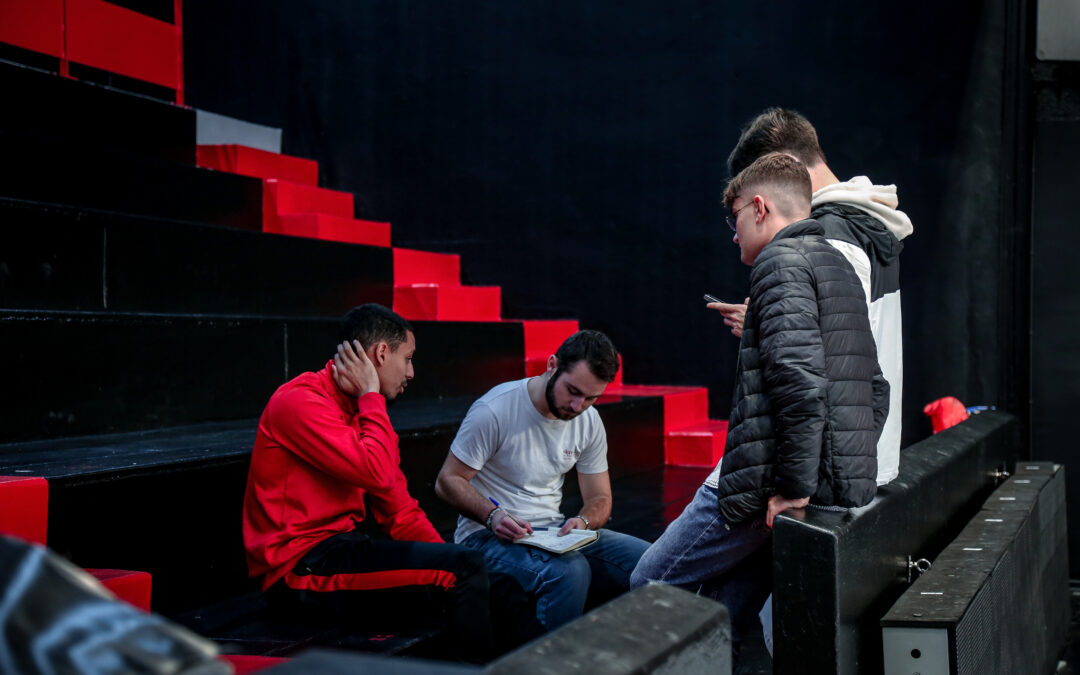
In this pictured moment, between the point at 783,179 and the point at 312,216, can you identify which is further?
the point at 312,216

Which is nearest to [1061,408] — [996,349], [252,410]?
[996,349]

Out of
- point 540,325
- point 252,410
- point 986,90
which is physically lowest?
point 252,410

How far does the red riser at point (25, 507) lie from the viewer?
7.00 ft

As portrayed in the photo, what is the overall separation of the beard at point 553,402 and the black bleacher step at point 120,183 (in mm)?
1911

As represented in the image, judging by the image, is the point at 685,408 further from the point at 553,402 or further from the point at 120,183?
the point at 120,183

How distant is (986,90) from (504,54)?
288 cm

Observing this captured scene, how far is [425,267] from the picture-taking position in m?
5.74

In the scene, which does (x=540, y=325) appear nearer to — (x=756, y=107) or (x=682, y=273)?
(x=682, y=273)

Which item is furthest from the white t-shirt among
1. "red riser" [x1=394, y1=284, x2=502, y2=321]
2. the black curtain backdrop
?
"red riser" [x1=394, y1=284, x2=502, y2=321]

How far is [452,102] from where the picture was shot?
6281 mm

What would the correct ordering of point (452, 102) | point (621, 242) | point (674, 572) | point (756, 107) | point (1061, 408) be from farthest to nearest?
1. point (452, 102)
2. point (621, 242)
3. point (756, 107)
4. point (1061, 408)
5. point (674, 572)

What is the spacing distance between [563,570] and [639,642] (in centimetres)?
154

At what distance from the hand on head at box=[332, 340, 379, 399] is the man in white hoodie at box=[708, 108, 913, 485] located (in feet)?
3.14

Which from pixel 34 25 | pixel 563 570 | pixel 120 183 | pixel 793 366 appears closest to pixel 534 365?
pixel 120 183
